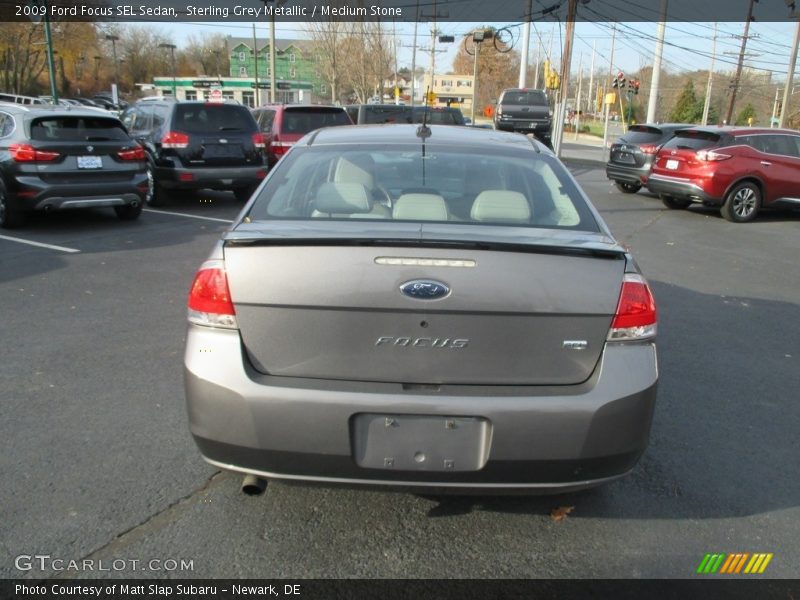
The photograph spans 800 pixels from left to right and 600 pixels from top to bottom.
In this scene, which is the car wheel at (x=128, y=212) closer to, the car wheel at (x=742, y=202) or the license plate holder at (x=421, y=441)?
the license plate holder at (x=421, y=441)

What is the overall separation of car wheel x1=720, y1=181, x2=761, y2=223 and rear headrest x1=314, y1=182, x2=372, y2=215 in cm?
1120

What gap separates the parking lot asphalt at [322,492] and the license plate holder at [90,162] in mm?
3428

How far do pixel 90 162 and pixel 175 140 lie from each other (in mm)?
2312

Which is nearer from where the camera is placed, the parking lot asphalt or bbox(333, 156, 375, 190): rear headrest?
the parking lot asphalt

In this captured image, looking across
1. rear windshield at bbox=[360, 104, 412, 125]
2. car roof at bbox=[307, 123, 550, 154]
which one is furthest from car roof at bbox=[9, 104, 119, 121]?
rear windshield at bbox=[360, 104, 412, 125]

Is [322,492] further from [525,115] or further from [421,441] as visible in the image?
[525,115]

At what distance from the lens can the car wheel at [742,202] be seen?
12398 mm

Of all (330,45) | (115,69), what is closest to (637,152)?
(330,45)

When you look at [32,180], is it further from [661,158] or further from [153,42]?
[153,42]

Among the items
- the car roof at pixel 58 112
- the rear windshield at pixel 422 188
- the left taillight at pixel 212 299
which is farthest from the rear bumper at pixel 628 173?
the left taillight at pixel 212 299

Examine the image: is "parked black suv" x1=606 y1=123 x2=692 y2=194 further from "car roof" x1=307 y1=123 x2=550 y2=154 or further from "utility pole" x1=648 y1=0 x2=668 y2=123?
"utility pole" x1=648 y1=0 x2=668 y2=123

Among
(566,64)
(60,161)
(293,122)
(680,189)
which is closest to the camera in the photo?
(60,161)

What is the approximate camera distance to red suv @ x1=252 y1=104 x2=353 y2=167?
13836 mm

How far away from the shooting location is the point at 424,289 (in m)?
2.41
